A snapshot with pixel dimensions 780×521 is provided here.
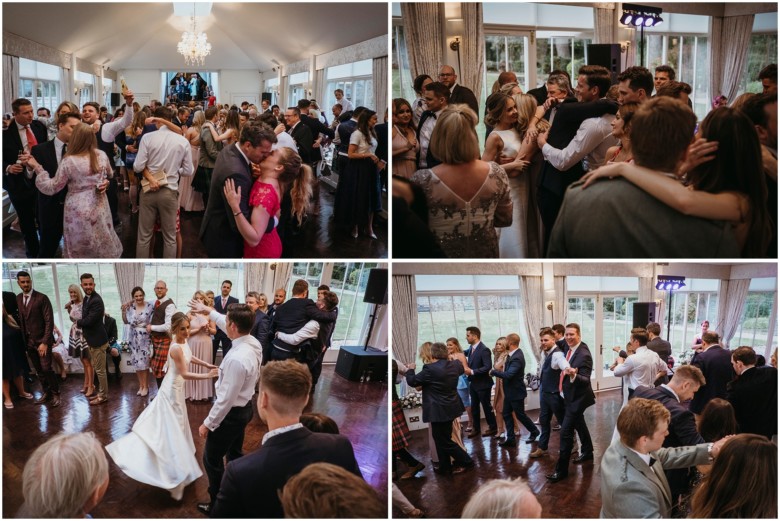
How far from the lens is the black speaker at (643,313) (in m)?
3.56

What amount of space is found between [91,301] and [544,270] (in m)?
2.21

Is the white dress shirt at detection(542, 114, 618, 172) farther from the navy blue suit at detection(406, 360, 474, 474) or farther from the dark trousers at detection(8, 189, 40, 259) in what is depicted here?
the dark trousers at detection(8, 189, 40, 259)

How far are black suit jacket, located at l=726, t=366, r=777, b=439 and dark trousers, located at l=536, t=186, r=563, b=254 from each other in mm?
1268

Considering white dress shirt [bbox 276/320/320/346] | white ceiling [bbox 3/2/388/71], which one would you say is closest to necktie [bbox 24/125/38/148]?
white ceiling [bbox 3/2/388/71]

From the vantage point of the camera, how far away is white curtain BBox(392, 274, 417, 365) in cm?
298

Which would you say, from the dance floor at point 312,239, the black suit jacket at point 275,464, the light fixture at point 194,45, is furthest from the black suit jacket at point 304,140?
the black suit jacket at point 275,464

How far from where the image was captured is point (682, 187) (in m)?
2.43

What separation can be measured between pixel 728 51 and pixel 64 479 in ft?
14.9

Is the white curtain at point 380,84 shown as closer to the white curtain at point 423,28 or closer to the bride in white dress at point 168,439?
the white curtain at point 423,28

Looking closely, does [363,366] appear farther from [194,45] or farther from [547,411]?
[194,45]

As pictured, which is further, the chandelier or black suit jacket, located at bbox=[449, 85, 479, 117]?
black suit jacket, located at bbox=[449, 85, 479, 117]

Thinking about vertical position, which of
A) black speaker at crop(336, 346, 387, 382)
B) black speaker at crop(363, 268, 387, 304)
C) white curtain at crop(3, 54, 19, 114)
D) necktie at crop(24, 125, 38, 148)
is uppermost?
white curtain at crop(3, 54, 19, 114)

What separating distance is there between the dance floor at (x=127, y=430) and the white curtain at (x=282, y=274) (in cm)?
58

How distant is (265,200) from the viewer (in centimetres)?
308
